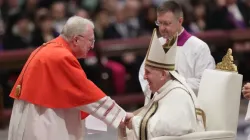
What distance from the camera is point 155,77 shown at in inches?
244

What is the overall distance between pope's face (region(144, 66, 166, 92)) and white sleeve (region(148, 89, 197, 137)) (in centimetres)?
12

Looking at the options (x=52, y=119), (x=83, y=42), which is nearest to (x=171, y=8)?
(x=83, y=42)

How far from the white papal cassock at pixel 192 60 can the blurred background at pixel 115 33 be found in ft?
8.69

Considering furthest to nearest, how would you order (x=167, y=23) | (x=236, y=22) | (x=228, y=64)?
(x=236, y=22) → (x=167, y=23) → (x=228, y=64)

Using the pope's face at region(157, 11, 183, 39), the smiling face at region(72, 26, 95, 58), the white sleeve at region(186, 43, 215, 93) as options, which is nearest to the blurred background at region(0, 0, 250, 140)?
the white sleeve at region(186, 43, 215, 93)

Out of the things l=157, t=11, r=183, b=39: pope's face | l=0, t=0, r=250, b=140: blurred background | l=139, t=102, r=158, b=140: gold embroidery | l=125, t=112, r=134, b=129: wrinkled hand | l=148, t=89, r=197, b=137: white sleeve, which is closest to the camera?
l=148, t=89, r=197, b=137: white sleeve

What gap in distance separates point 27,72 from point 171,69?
118 centimetres

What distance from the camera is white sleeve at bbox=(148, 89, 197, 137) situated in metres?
6.05

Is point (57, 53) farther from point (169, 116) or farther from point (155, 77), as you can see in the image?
point (169, 116)

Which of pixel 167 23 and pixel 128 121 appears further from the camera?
pixel 167 23

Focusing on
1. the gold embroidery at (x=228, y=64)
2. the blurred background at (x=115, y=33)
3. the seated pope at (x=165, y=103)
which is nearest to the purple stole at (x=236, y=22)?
the blurred background at (x=115, y=33)

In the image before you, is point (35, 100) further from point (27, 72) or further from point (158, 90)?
point (158, 90)

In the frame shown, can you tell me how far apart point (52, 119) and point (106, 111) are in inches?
17.5

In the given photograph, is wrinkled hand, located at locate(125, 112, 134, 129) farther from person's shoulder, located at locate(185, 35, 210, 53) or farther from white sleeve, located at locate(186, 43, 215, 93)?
person's shoulder, located at locate(185, 35, 210, 53)
